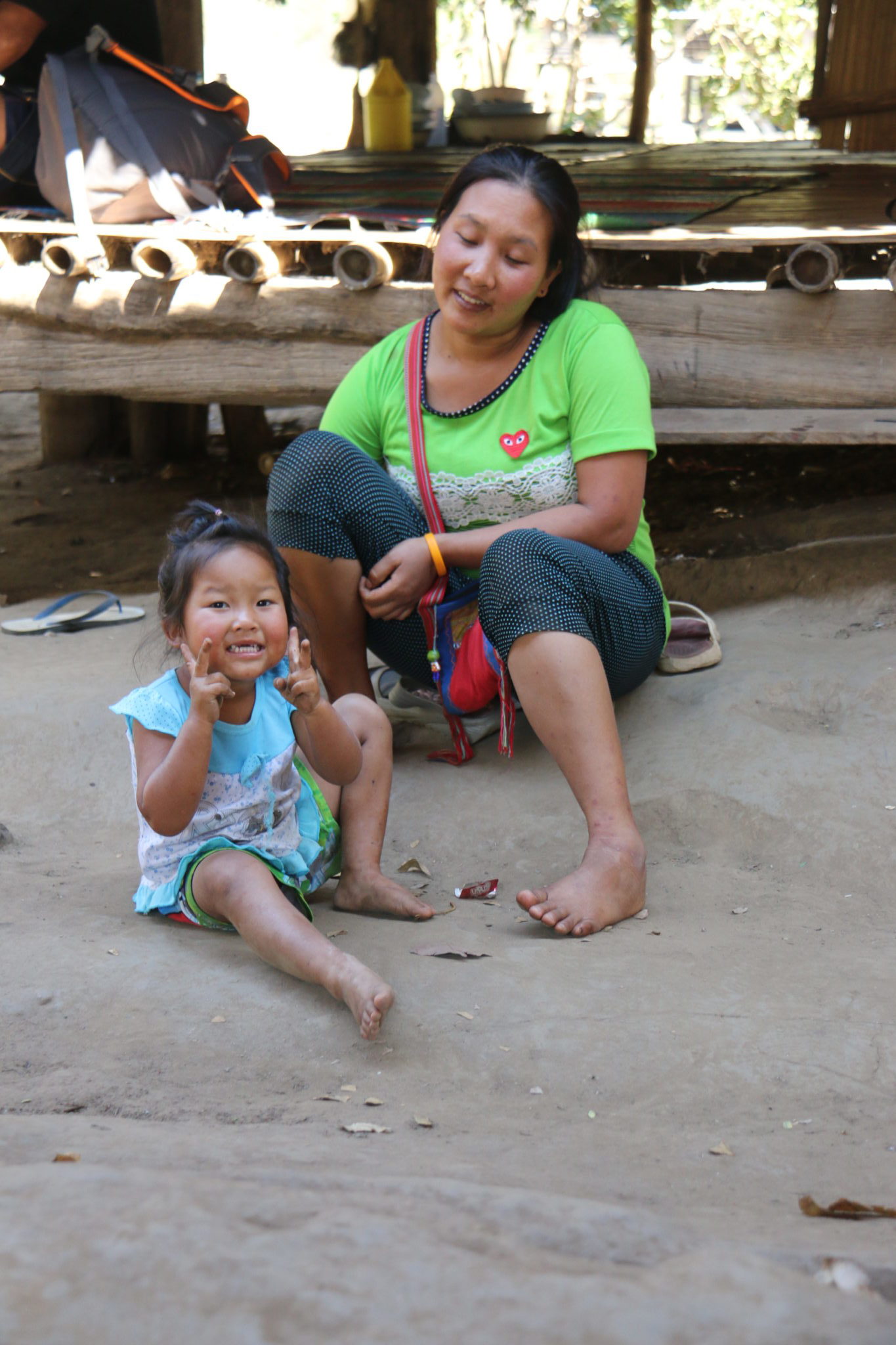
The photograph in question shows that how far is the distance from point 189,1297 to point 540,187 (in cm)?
227

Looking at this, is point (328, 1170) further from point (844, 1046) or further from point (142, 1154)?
point (844, 1046)

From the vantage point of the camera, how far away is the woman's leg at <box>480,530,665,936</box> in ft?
7.34

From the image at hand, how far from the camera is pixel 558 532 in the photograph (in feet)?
8.70

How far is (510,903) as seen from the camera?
7.97 feet

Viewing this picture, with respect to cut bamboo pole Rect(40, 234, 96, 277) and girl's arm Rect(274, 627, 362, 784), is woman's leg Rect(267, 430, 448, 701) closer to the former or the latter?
girl's arm Rect(274, 627, 362, 784)

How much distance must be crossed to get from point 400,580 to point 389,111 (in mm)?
6175

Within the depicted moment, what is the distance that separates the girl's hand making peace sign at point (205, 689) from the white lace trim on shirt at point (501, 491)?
3.31 feet

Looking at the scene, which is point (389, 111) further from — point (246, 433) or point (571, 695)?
point (571, 695)

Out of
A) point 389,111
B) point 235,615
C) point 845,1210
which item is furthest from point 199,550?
point 389,111

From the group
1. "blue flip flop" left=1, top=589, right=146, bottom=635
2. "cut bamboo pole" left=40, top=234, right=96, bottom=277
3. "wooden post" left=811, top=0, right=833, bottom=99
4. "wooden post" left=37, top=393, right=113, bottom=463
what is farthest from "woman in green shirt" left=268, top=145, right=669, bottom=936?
"wooden post" left=811, top=0, right=833, bottom=99

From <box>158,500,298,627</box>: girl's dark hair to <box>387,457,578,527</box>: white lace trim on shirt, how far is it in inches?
26.9

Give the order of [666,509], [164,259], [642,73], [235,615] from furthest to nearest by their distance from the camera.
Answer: [642,73] < [666,509] < [164,259] < [235,615]

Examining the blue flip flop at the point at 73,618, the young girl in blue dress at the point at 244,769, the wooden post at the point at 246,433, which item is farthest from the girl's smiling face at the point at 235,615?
the wooden post at the point at 246,433

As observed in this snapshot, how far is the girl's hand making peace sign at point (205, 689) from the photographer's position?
6.32 ft
